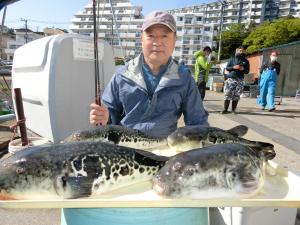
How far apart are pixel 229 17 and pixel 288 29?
7231 centimetres

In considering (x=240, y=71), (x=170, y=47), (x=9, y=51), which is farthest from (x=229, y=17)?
(x=170, y=47)

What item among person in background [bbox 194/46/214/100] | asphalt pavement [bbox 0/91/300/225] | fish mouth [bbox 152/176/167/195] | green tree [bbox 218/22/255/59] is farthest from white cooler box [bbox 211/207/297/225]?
green tree [bbox 218/22/255/59]

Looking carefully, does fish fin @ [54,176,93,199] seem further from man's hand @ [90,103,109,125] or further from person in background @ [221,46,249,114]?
person in background @ [221,46,249,114]

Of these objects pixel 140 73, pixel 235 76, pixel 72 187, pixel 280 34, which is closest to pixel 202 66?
pixel 235 76

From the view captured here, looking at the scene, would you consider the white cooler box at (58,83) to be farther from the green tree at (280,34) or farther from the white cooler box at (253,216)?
the green tree at (280,34)

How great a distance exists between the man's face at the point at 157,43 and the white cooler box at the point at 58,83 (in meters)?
2.18

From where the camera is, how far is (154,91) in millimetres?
2447

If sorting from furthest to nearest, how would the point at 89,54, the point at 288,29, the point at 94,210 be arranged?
1. the point at 288,29
2. the point at 89,54
3. the point at 94,210

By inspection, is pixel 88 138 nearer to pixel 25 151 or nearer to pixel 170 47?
pixel 25 151

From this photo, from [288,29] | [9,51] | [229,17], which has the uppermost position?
[229,17]

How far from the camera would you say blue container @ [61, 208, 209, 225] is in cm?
171

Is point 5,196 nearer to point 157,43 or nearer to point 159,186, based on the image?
point 159,186

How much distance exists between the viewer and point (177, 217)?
5.84ft

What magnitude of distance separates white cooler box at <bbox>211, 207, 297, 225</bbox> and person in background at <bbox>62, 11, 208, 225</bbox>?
0.83 m
